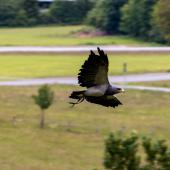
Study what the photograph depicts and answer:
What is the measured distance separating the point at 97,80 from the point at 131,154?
1695 centimetres

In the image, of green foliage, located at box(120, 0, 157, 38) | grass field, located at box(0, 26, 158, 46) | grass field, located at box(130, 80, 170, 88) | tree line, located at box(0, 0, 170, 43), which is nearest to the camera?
grass field, located at box(130, 80, 170, 88)

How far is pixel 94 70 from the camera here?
5688 mm

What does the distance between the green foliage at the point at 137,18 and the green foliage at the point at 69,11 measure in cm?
481

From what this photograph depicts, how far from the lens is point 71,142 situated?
116 feet

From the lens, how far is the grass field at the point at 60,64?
52.3 meters

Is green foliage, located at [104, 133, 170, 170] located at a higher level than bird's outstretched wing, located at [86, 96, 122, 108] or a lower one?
lower

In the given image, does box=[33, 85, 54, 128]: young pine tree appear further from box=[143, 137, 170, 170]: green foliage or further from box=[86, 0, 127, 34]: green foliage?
box=[143, 137, 170, 170]: green foliage

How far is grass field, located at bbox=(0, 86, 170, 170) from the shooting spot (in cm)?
3297

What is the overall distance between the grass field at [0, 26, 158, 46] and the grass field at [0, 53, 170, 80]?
8.95 ft

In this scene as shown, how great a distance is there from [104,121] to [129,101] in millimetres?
4430

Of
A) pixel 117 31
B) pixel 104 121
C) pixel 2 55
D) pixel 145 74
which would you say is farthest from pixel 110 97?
pixel 117 31

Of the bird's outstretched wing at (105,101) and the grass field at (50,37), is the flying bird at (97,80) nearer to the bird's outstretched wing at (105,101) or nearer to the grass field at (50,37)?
the bird's outstretched wing at (105,101)

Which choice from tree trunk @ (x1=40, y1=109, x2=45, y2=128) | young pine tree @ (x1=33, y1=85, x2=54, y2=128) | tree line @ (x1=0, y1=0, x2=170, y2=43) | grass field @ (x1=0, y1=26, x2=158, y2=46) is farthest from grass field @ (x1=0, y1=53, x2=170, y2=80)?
young pine tree @ (x1=33, y1=85, x2=54, y2=128)

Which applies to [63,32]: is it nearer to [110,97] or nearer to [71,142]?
[71,142]
